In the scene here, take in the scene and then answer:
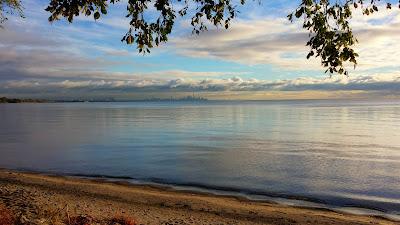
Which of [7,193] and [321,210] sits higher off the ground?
[7,193]

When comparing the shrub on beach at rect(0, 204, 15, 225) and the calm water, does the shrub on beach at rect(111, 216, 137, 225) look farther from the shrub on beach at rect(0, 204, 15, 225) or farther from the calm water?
the calm water

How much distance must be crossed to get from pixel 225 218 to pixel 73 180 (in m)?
12.8

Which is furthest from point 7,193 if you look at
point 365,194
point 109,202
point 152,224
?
point 365,194

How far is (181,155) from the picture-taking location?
3588 cm

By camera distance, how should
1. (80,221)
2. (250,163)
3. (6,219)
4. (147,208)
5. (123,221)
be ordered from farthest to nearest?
(250,163), (147,208), (123,221), (80,221), (6,219)

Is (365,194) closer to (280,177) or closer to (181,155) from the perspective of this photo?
(280,177)

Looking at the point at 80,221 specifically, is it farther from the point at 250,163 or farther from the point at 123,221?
the point at 250,163

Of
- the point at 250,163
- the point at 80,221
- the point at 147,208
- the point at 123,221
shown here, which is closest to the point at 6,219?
the point at 80,221

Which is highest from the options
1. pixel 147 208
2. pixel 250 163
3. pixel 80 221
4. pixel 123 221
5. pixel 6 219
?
pixel 6 219

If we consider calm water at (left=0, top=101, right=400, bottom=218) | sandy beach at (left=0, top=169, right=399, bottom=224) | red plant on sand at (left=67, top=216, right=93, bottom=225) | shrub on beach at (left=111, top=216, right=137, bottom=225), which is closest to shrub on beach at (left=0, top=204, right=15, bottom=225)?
sandy beach at (left=0, top=169, right=399, bottom=224)

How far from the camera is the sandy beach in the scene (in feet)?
47.8

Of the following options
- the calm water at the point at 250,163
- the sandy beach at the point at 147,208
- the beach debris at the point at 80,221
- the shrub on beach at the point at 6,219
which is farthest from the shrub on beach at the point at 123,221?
the calm water at the point at 250,163

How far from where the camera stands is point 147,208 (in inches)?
680

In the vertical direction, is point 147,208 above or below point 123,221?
below
